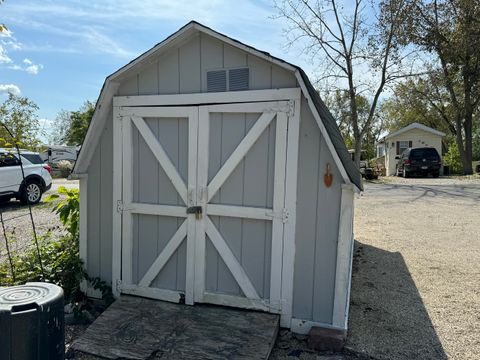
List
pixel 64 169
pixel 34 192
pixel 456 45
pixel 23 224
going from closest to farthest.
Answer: pixel 23 224
pixel 34 192
pixel 456 45
pixel 64 169

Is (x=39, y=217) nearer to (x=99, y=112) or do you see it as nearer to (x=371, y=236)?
(x=99, y=112)

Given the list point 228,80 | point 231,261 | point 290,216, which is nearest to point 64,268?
point 231,261

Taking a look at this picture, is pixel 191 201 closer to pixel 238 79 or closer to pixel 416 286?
pixel 238 79

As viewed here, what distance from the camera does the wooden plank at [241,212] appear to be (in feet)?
11.5

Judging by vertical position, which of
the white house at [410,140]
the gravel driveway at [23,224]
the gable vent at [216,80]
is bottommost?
the gravel driveway at [23,224]

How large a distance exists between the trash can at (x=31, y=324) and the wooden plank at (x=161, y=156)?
5.19 feet

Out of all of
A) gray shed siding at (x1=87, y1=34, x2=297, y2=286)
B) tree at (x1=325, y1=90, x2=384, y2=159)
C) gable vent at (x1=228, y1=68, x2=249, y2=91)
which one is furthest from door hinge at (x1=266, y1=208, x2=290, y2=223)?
tree at (x1=325, y1=90, x2=384, y2=159)

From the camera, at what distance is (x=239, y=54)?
3.50 metres

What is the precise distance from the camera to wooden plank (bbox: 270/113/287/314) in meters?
3.41

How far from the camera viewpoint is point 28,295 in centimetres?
236

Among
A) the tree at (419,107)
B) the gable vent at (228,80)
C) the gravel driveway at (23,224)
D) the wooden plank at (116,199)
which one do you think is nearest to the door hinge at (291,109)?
the gable vent at (228,80)

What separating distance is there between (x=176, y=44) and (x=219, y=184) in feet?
4.81

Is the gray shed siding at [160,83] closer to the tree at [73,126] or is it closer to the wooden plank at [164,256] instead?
the wooden plank at [164,256]

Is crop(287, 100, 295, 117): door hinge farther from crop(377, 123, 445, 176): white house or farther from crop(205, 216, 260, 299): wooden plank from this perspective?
crop(377, 123, 445, 176): white house
